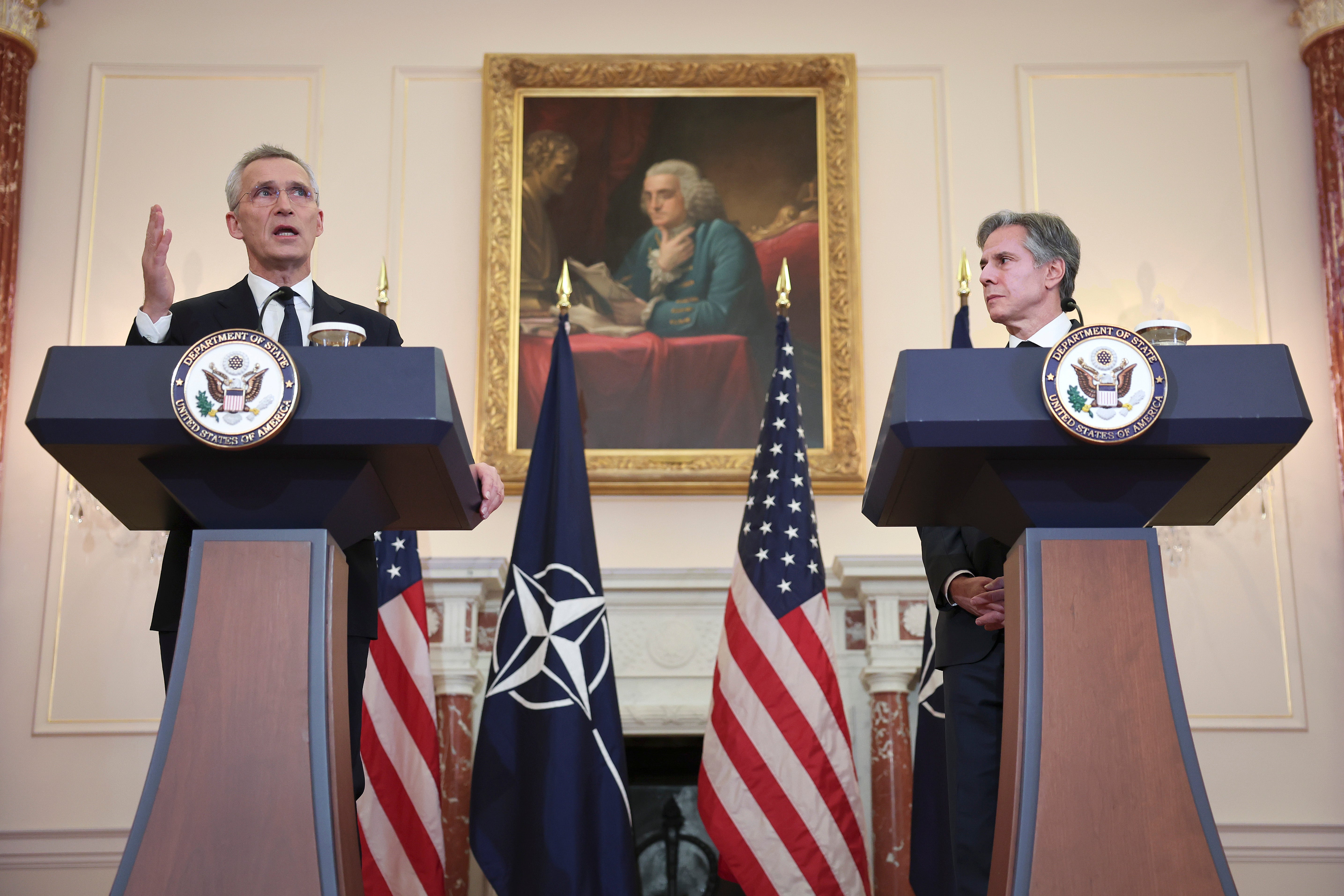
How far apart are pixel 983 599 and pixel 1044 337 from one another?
1.95 feet

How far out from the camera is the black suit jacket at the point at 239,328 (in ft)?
7.22

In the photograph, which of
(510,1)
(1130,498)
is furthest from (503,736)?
(510,1)

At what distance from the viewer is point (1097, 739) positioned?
1.73 meters

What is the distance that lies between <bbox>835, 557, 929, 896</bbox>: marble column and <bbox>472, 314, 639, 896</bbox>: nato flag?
97 centimetres

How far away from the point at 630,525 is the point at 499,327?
906 millimetres

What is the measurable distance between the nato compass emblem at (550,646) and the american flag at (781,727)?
0.40m

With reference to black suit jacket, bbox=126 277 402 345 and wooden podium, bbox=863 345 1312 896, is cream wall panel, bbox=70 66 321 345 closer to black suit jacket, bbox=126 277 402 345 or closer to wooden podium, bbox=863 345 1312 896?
black suit jacket, bbox=126 277 402 345

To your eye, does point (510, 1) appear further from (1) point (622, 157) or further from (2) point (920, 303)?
(2) point (920, 303)

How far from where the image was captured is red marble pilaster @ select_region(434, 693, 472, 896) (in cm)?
389

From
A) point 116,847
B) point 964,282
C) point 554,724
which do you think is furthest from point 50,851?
point 964,282

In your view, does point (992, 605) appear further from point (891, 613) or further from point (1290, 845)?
point (1290, 845)

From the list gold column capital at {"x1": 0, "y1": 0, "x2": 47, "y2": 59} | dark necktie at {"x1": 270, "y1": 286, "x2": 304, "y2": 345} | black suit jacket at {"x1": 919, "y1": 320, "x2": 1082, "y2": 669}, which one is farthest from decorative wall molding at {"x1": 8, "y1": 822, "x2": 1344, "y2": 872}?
gold column capital at {"x1": 0, "y1": 0, "x2": 47, "y2": 59}

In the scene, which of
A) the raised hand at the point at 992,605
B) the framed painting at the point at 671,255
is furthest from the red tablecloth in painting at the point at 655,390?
the raised hand at the point at 992,605

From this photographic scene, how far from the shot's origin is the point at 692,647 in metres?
4.43
